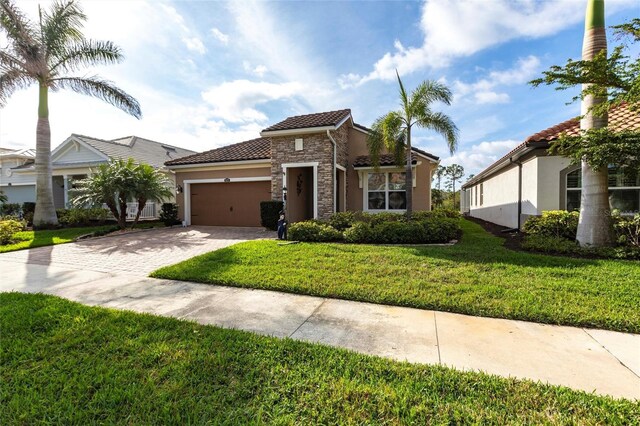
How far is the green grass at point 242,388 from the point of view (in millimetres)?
2154

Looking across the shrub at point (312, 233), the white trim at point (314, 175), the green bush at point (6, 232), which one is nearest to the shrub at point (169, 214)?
the green bush at point (6, 232)

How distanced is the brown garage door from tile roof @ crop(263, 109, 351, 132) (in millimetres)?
3082

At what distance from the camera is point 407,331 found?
3.59 metres

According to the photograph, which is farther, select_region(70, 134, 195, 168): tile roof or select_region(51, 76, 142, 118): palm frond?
select_region(70, 134, 195, 168): tile roof

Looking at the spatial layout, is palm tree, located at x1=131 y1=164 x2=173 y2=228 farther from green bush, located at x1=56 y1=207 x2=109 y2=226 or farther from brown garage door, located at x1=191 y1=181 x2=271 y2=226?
green bush, located at x1=56 y1=207 x2=109 y2=226

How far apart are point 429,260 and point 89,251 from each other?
1016cm

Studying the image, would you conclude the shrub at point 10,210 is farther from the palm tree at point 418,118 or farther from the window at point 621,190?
the window at point 621,190

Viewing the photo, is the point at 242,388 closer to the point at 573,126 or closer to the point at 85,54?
the point at 573,126

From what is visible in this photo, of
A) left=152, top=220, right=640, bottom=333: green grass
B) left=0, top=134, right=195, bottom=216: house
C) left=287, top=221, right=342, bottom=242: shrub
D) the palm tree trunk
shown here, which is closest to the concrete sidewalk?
left=152, top=220, right=640, bottom=333: green grass

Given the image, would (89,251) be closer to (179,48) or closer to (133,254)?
(133,254)

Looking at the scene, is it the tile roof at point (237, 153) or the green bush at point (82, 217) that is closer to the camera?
the tile roof at point (237, 153)

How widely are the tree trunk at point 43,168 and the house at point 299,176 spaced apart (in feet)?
17.7

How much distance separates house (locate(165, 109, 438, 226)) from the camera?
1249cm

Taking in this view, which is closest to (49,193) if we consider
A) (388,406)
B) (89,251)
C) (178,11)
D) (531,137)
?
(89,251)
